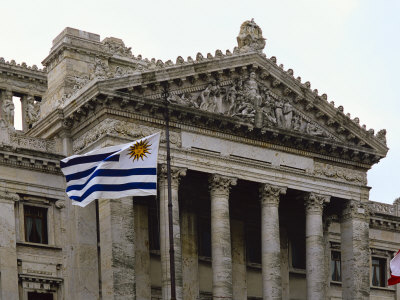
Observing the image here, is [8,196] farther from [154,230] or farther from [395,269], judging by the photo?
[395,269]

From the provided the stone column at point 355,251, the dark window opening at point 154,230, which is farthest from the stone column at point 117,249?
the stone column at point 355,251

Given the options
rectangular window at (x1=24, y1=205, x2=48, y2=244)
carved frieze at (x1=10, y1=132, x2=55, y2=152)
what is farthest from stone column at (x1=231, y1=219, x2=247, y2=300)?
carved frieze at (x1=10, y1=132, x2=55, y2=152)

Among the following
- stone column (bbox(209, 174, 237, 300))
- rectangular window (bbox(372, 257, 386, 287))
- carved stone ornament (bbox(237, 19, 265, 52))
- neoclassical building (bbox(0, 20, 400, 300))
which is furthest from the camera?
rectangular window (bbox(372, 257, 386, 287))

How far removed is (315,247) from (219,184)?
651 cm

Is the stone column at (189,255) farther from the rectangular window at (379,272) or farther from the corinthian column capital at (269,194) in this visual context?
the rectangular window at (379,272)

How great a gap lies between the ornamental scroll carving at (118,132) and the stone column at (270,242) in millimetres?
5872

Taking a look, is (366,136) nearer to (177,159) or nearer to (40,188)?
(177,159)

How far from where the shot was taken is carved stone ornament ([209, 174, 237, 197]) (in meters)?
62.3

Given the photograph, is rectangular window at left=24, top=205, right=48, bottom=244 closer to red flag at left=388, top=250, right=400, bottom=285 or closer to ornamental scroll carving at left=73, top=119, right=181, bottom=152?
ornamental scroll carving at left=73, top=119, right=181, bottom=152

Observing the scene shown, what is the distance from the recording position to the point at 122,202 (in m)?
59.1

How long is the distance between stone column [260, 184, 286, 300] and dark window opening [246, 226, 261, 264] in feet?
10.1

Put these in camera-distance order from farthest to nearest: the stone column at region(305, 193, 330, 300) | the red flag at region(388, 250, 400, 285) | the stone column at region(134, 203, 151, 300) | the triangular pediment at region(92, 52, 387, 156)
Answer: the stone column at region(305, 193, 330, 300) → the stone column at region(134, 203, 151, 300) → the triangular pediment at region(92, 52, 387, 156) → the red flag at region(388, 250, 400, 285)

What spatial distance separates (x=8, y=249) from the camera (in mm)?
60125

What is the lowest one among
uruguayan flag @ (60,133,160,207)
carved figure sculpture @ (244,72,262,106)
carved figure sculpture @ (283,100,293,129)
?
uruguayan flag @ (60,133,160,207)
